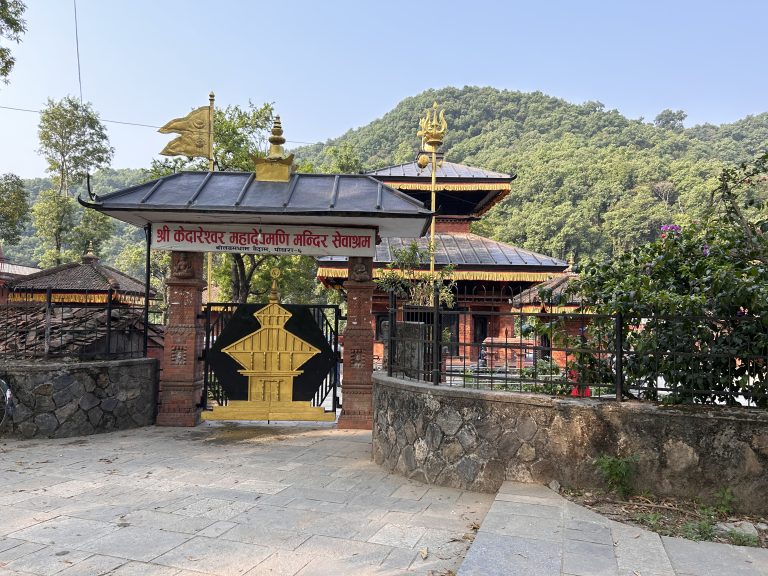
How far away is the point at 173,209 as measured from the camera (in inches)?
315

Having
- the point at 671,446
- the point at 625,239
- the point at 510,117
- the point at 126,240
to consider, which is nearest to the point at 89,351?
the point at 671,446

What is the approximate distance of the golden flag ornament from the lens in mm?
10727

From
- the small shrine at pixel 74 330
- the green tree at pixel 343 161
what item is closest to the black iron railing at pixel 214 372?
the small shrine at pixel 74 330

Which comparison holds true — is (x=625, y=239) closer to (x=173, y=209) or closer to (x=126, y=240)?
(x=173, y=209)

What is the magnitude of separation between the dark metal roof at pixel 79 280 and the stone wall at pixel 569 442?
13.8 m

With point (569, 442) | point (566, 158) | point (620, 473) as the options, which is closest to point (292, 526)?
point (569, 442)

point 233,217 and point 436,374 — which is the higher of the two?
point 233,217

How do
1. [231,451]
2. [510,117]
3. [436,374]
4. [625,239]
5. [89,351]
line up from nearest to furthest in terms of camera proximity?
1. [436,374]
2. [231,451]
3. [89,351]
4. [625,239]
5. [510,117]

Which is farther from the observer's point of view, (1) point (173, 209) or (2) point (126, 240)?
(2) point (126, 240)

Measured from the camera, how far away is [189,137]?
10.9 metres

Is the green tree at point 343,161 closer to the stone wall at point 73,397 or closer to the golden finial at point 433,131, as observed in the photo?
the golden finial at point 433,131

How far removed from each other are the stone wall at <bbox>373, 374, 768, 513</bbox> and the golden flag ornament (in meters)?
7.14

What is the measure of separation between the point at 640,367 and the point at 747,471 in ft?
4.07

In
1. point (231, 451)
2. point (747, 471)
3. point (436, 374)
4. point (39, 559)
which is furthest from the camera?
point (231, 451)
